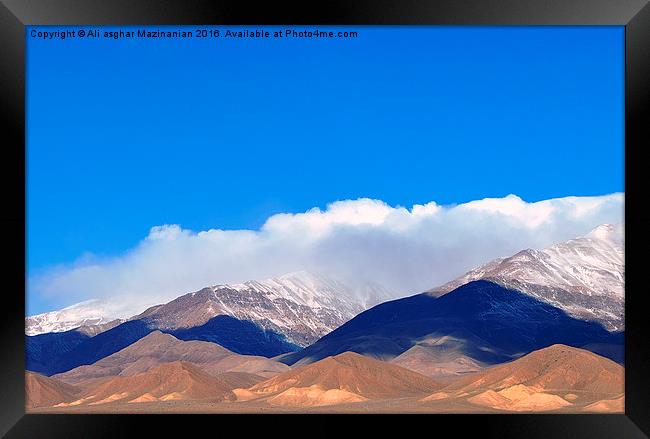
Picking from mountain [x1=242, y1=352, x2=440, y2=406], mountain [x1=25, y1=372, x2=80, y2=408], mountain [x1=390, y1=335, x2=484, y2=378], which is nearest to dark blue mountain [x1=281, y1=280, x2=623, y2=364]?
mountain [x1=390, y1=335, x2=484, y2=378]

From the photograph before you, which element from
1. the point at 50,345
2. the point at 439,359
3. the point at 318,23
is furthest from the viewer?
the point at 50,345

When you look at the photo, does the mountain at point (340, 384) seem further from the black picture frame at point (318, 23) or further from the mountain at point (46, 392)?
the black picture frame at point (318, 23)

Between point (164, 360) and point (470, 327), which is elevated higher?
point (470, 327)

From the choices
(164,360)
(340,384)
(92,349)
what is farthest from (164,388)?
(92,349)

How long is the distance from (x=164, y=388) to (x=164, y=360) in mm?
9718

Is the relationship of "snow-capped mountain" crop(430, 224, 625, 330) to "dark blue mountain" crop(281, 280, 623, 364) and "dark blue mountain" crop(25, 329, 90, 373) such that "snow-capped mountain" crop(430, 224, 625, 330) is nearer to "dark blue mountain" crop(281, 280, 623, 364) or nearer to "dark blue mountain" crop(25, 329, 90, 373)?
"dark blue mountain" crop(281, 280, 623, 364)

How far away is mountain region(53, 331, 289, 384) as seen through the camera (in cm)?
2989

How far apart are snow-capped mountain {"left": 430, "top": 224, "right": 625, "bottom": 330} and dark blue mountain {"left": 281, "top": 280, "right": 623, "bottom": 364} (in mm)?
797

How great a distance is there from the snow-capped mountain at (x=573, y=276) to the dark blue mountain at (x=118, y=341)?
376 inches

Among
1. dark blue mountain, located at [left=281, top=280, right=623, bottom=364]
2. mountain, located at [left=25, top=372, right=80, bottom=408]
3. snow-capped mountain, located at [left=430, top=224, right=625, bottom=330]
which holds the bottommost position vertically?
mountain, located at [left=25, top=372, right=80, bottom=408]

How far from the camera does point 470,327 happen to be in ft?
101

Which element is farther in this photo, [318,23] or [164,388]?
[164,388]

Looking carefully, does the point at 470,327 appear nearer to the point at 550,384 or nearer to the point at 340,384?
the point at 340,384

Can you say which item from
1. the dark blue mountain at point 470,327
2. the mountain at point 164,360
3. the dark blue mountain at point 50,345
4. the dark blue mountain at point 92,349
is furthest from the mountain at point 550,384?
the dark blue mountain at point 50,345
